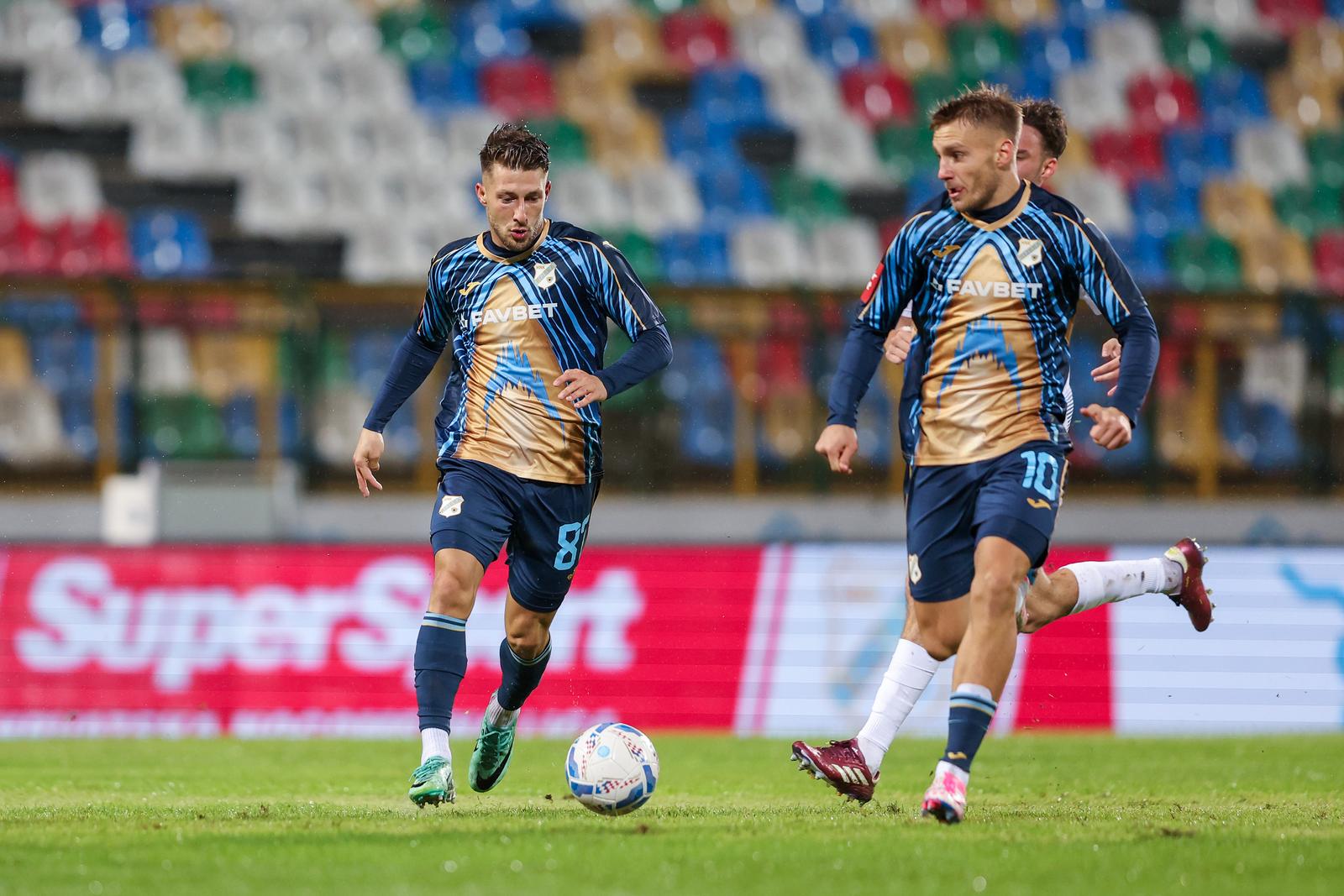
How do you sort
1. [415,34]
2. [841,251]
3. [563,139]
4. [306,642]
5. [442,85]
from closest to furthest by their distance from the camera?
1. [306,642]
2. [841,251]
3. [563,139]
4. [442,85]
5. [415,34]

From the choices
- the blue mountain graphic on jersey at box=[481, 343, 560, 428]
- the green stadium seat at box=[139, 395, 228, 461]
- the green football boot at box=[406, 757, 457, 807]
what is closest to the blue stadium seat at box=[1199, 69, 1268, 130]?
the green stadium seat at box=[139, 395, 228, 461]

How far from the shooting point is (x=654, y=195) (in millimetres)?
18797

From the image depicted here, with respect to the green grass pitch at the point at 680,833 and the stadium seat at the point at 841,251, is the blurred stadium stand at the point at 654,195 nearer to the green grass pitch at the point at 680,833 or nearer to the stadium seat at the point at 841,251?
the stadium seat at the point at 841,251

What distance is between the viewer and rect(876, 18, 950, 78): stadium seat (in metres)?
21.3

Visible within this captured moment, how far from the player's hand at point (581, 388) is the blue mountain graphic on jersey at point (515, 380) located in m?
0.21

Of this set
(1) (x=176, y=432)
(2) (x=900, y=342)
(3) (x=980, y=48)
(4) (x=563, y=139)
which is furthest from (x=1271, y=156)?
(2) (x=900, y=342)

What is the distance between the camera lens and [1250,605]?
11.1m

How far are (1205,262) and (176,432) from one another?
1114 cm

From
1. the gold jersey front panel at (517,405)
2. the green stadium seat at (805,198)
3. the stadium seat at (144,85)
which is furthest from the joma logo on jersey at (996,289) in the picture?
the stadium seat at (144,85)

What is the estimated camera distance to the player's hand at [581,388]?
626cm

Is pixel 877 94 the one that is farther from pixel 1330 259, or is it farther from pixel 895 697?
pixel 895 697

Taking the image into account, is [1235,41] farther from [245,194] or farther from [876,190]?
[245,194]

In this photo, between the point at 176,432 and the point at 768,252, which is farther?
the point at 768,252

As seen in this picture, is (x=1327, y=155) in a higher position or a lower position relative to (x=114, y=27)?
lower
